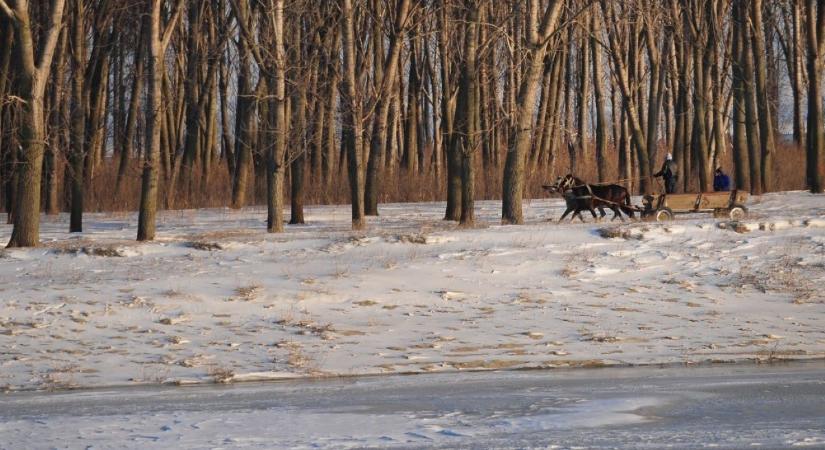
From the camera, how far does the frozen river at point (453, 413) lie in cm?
986

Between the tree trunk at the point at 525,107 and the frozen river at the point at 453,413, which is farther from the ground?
the tree trunk at the point at 525,107

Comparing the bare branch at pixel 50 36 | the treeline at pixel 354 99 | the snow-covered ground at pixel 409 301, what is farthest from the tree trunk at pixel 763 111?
the bare branch at pixel 50 36

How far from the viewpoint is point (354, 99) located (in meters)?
28.8

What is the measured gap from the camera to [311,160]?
53469 mm

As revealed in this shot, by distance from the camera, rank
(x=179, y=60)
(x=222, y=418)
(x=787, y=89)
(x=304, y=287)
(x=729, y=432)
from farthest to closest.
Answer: (x=787, y=89)
(x=179, y=60)
(x=304, y=287)
(x=222, y=418)
(x=729, y=432)

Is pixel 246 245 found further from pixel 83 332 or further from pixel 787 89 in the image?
pixel 787 89

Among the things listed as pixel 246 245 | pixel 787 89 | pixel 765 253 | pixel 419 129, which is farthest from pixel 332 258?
pixel 787 89

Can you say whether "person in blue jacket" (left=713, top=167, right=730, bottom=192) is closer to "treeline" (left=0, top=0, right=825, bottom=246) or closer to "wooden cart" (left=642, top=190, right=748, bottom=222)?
"wooden cart" (left=642, top=190, right=748, bottom=222)

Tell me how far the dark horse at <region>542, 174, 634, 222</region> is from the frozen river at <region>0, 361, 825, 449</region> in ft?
46.5

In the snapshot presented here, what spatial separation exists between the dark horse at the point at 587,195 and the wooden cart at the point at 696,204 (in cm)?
90

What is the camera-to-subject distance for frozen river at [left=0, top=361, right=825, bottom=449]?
32.3 feet

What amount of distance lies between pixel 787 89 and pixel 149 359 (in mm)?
89888

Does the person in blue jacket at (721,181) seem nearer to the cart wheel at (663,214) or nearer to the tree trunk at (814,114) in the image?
the cart wheel at (663,214)

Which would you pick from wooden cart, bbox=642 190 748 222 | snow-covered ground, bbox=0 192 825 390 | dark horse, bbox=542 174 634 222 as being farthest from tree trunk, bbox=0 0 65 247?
wooden cart, bbox=642 190 748 222
